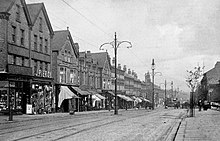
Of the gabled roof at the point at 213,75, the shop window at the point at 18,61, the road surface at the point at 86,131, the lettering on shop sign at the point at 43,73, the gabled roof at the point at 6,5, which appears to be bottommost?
the road surface at the point at 86,131

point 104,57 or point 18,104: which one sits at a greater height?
point 104,57

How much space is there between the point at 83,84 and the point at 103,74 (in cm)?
1248

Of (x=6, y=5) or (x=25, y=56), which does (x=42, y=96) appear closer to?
(x=25, y=56)

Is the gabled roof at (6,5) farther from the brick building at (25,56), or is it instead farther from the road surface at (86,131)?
the road surface at (86,131)

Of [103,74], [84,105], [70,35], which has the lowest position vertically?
[84,105]

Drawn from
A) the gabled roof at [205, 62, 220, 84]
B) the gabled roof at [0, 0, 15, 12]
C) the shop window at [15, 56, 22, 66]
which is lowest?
the shop window at [15, 56, 22, 66]

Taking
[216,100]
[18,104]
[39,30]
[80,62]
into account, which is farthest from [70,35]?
[216,100]


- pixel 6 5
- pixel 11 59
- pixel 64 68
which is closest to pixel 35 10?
pixel 6 5

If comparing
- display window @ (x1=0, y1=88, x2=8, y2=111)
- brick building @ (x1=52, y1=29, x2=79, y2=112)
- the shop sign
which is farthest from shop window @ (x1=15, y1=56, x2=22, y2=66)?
brick building @ (x1=52, y1=29, x2=79, y2=112)

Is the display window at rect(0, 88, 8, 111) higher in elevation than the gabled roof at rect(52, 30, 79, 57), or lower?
lower

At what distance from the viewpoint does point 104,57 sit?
248 feet

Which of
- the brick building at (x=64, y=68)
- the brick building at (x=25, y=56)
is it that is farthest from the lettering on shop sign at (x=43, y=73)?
the brick building at (x=64, y=68)

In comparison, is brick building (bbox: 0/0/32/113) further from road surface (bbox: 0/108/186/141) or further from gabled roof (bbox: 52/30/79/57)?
road surface (bbox: 0/108/186/141)

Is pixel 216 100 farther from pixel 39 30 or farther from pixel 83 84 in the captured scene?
pixel 39 30
